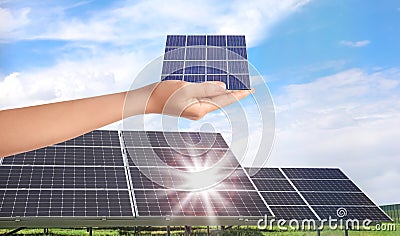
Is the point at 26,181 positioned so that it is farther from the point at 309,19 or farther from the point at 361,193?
the point at 309,19

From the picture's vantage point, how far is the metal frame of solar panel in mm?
1938

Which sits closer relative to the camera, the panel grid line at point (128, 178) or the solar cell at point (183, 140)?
the panel grid line at point (128, 178)

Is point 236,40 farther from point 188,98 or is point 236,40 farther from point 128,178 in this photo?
→ point 128,178

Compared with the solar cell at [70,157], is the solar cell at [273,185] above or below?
below

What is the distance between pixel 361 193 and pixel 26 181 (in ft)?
20.0

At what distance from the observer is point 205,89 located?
1732mm

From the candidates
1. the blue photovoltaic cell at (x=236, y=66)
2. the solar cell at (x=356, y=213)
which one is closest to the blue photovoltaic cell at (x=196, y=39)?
the blue photovoltaic cell at (x=236, y=66)

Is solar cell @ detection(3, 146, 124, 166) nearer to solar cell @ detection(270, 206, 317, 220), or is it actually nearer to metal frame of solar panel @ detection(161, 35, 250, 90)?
solar cell @ detection(270, 206, 317, 220)

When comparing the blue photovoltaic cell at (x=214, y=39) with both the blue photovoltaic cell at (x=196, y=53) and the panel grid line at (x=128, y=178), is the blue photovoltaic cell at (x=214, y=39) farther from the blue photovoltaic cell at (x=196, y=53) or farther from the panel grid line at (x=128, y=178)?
the panel grid line at (x=128, y=178)

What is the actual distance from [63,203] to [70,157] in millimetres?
1663

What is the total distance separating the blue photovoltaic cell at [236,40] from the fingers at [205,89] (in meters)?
1.52

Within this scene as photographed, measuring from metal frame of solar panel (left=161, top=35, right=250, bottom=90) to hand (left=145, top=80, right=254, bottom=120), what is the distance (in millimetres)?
51

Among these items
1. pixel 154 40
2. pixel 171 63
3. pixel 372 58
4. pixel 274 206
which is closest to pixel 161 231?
pixel 274 206

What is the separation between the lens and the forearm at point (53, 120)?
1.61 meters
